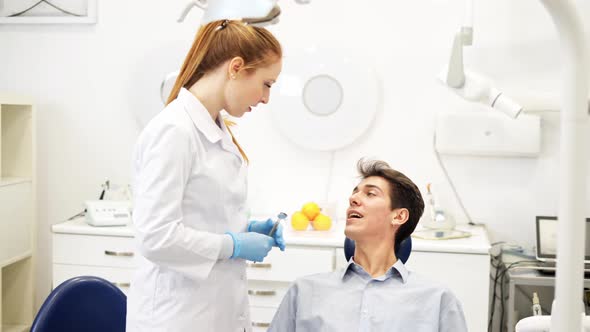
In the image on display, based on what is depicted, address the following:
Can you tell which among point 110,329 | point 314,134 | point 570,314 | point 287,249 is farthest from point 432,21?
point 570,314

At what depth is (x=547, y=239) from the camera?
2.77 m

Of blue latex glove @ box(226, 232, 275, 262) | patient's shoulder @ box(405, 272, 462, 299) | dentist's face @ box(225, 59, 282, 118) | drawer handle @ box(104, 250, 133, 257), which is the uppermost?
dentist's face @ box(225, 59, 282, 118)

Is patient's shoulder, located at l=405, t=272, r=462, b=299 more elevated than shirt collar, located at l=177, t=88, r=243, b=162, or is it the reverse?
shirt collar, located at l=177, t=88, r=243, b=162

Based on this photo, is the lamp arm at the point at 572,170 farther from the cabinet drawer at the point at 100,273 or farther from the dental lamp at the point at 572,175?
the cabinet drawer at the point at 100,273

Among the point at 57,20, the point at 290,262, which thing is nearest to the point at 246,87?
the point at 290,262

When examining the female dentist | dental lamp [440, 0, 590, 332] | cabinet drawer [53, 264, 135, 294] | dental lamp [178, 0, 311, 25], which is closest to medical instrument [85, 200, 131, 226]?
cabinet drawer [53, 264, 135, 294]

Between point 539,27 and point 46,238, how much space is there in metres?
2.41

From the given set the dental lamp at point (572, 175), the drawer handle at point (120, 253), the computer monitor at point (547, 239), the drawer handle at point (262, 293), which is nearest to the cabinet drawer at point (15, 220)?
the drawer handle at point (120, 253)

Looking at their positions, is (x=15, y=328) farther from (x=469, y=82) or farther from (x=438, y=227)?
(x=469, y=82)

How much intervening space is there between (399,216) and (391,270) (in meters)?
0.15

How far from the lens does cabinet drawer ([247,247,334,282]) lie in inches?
106

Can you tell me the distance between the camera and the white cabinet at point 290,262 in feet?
8.61

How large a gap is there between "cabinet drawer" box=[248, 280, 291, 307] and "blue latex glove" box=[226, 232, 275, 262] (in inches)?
44.9

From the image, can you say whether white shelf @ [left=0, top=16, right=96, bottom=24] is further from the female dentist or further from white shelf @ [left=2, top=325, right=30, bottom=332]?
the female dentist
